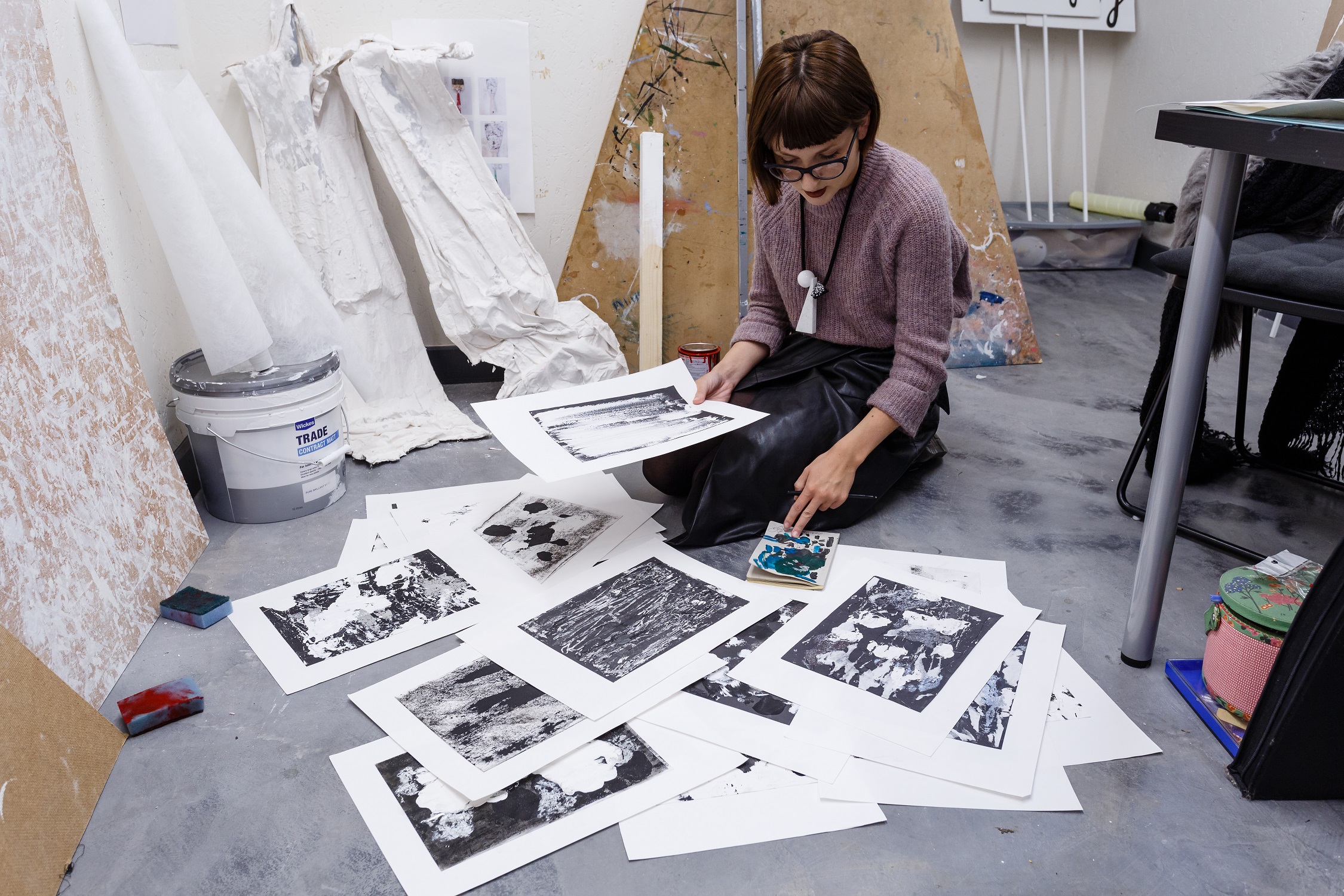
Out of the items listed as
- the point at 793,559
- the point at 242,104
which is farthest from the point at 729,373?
the point at 242,104

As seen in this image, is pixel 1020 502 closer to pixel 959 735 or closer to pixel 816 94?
pixel 959 735

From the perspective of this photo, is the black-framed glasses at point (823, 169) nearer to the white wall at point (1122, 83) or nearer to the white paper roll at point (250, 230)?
the white paper roll at point (250, 230)

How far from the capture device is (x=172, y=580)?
4.72ft

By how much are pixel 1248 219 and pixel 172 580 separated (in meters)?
1.93

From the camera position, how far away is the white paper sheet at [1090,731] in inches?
42.7

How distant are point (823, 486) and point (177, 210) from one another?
3.87 feet

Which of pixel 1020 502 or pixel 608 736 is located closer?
pixel 608 736

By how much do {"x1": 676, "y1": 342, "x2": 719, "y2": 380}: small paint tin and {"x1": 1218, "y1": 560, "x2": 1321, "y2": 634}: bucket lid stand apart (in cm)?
129

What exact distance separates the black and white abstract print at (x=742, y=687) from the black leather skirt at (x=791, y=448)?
0.28 metres

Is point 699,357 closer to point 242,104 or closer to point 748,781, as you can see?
point 242,104

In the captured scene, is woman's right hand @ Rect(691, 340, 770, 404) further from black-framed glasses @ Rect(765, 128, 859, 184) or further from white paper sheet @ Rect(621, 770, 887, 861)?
white paper sheet @ Rect(621, 770, 887, 861)

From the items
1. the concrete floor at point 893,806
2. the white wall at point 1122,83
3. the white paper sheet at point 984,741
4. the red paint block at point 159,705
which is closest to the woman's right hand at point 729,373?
the concrete floor at point 893,806

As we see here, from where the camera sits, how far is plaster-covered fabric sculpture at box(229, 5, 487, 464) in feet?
6.45

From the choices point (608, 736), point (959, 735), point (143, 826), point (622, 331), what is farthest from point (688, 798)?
point (622, 331)
